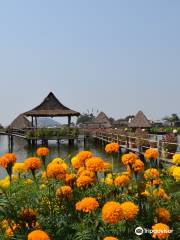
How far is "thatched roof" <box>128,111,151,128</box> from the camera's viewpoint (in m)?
61.8

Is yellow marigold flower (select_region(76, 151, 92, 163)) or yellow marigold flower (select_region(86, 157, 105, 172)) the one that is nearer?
yellow marigold flower (select_region(86, 157, 105, 172))

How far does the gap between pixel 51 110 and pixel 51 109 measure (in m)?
0.27

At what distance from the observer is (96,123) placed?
64.6m

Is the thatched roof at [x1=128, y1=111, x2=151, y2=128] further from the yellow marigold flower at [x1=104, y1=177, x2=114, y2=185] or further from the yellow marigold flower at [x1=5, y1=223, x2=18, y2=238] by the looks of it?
the yellow marigold flower at [x1=5, y1=223, x2=18, y2=238]

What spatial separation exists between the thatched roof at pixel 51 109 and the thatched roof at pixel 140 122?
18.5 meters

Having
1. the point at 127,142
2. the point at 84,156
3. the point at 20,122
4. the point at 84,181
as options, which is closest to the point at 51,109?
the point at 20,122

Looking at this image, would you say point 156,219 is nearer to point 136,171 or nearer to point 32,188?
point 136,171

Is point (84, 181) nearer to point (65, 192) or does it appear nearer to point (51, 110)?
point (65, 192)

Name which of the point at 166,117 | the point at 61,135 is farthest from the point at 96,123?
the point at 166,117

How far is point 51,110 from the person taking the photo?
147ft

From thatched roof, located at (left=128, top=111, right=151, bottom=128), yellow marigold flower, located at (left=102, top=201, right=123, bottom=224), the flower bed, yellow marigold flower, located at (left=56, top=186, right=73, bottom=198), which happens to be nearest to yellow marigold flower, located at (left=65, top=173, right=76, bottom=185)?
the flower bed

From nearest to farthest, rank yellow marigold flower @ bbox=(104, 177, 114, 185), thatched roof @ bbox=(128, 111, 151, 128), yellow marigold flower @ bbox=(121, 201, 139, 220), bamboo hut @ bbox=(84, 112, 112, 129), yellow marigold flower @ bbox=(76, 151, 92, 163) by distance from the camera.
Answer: yellow marigold flower @ bbox=(121, 201, 139, 220)
yellow marigold flower @ bbox=(76, 151, 92, 163)
yellow marigold flower @ bbox=(104, 177, 114, 185)
thatched roof @ bbox=(128, 111, 151, 128)
bamboo hut @ bbox=(84, 112, 112, 129)

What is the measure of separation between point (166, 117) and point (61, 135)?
193ft

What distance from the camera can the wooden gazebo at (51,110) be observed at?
4428cm
